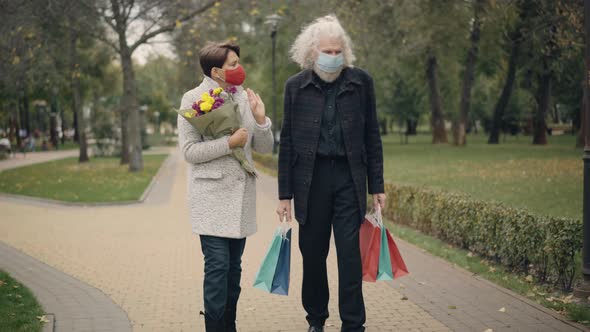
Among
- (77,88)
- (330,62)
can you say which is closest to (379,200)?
(330,62)

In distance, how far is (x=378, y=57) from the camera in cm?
2645

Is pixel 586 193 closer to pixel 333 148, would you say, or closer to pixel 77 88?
pixel 333 148

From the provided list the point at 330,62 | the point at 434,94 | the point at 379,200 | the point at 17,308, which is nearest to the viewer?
the point at 330,62

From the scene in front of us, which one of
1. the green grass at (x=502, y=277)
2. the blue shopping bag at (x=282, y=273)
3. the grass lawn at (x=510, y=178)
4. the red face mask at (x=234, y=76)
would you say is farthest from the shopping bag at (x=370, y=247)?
the grass lawn at (x=510, y=178)

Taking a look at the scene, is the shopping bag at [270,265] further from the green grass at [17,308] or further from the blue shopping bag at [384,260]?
the green grass at [17,308]

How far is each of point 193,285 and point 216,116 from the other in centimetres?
282

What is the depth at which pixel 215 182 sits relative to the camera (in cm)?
404

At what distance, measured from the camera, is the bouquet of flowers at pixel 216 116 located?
3926 mm

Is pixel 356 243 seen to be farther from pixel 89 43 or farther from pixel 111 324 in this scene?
pixel 89 43

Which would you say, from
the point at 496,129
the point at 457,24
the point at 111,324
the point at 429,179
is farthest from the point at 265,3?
the point at 111,324

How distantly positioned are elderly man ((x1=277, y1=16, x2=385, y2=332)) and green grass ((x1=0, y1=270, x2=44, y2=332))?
6.84ft

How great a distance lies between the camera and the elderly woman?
3.98 meters

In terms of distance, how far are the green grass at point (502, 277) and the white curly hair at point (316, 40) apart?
8.62ft

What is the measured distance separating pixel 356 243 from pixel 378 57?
22.9 metres
